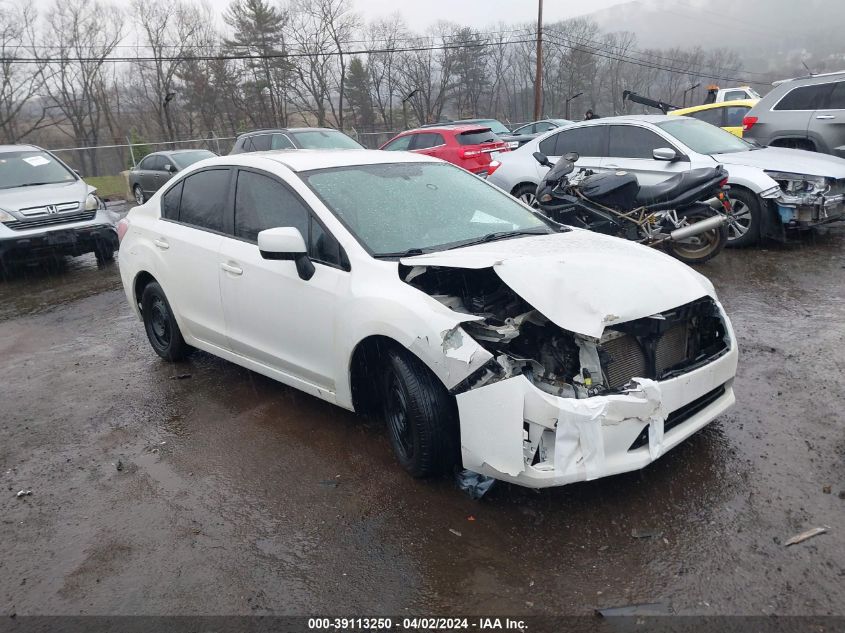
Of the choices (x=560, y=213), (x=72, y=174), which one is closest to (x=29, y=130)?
(x=72, y=174)

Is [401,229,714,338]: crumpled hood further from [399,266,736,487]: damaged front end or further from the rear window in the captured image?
the rear window

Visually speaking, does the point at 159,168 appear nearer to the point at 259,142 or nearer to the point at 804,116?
the point at 259,142

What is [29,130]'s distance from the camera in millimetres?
45938

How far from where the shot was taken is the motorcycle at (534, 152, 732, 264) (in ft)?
22.8

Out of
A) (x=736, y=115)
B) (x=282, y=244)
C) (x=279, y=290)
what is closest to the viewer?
(x=282, y=244)

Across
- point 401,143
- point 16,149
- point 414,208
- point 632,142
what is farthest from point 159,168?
point 414,208

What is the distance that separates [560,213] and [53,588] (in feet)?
21.0

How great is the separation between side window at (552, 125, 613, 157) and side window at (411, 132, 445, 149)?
4797mm

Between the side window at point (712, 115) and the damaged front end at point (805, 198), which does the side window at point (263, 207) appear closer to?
the damaged front end at point (805, 198)

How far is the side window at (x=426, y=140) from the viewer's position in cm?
1377

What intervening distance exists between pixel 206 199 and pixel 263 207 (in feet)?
2.49

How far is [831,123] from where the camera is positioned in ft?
33.0

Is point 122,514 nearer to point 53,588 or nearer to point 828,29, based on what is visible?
point 53,588

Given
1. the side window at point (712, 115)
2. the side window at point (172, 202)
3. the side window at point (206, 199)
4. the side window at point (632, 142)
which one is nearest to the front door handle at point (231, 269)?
the side window at point (206, 199)
